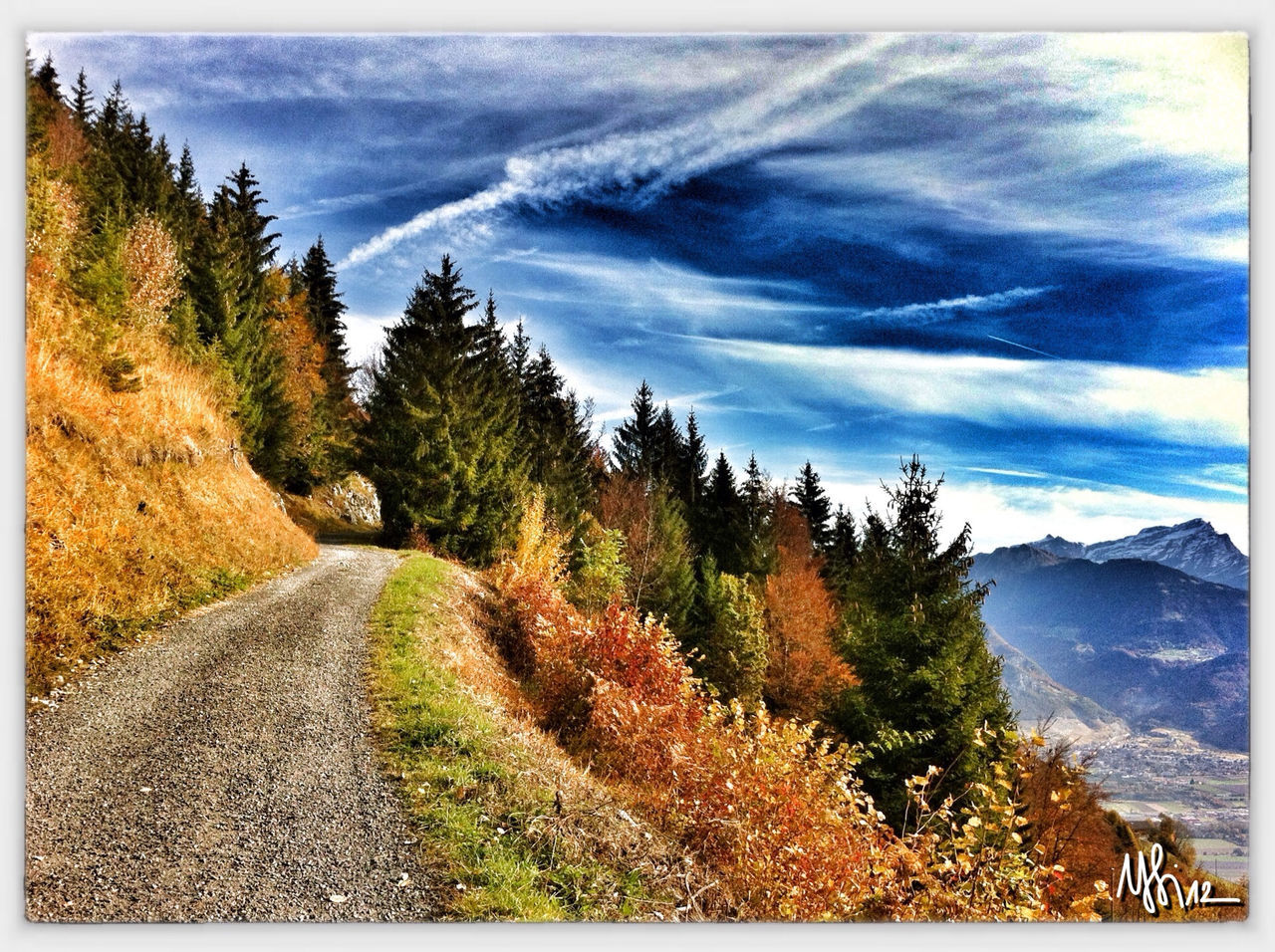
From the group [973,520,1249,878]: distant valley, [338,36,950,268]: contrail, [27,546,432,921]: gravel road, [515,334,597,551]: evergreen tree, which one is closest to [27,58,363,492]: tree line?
[338,36,950,268]: contrail

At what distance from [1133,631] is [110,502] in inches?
387

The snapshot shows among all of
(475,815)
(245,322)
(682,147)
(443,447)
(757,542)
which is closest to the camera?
(475,815)

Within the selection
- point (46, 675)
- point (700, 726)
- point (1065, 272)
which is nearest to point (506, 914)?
point (700, 726)

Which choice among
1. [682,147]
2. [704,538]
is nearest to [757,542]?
[704,538]

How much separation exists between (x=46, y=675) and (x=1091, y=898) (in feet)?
25.4

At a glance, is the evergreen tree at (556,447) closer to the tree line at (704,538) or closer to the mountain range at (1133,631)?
the tree line at (704,538)

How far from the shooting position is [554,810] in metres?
4.25

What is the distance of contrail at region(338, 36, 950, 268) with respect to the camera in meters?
5.28

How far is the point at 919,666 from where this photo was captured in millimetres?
9875

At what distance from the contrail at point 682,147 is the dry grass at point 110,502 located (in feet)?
10.0

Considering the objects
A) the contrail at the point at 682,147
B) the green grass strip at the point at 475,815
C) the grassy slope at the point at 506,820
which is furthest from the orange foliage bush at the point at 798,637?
the contrail at the point at 682,147

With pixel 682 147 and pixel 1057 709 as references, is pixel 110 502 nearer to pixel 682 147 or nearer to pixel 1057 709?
pixel 682 147
